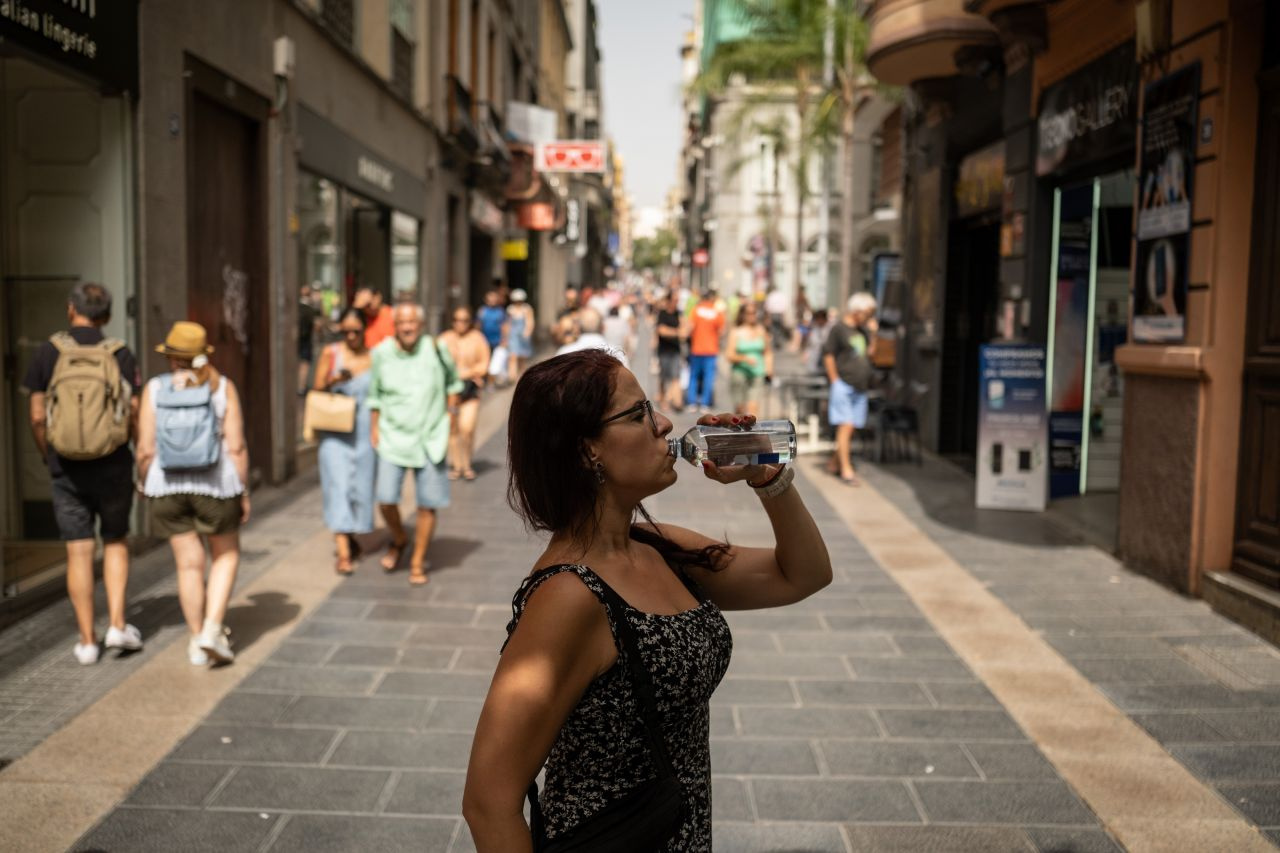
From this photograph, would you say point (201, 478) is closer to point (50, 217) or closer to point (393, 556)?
point (393, 556)

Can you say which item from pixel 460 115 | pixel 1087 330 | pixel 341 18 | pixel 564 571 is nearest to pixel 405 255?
pixel 460 115

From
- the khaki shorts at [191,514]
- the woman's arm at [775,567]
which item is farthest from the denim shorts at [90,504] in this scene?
the woman's arm at [775,567]

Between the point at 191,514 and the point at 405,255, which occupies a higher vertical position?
the point at 405,255

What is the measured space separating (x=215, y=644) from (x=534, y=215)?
26.8m

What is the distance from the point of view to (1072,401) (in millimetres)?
10625

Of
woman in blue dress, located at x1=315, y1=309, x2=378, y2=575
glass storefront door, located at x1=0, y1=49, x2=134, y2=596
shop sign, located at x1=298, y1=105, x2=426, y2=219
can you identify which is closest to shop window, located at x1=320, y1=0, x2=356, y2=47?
shop sign, located at x1=298, y1=105, x2=426, y2=219

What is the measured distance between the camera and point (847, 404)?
11.9m

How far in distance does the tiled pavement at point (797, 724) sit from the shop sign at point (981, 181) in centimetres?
526

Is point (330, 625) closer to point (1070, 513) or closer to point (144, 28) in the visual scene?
point (144, 28)

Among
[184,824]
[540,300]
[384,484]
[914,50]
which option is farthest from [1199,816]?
[540,300]

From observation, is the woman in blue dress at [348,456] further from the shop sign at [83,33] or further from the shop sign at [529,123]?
the shop sign at [529,123]

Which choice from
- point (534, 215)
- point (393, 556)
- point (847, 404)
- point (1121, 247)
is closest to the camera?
point (393, 556)

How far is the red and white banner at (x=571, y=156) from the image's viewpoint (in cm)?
2733

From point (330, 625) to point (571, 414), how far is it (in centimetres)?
482
